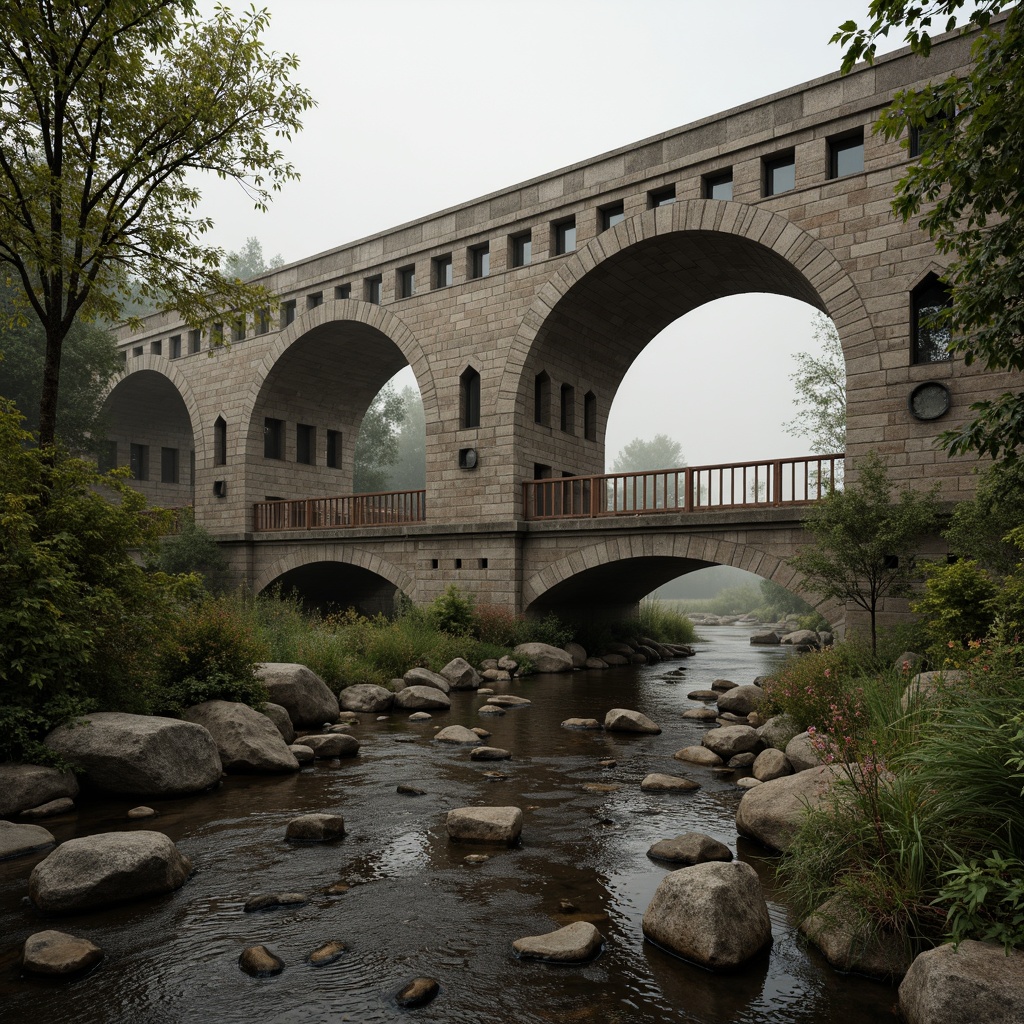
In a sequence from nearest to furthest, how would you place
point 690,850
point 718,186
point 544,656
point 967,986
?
point 967,986 < point 690,850 < point 718,186 < point 544,656

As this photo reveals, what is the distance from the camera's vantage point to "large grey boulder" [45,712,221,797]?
7203 millimetres

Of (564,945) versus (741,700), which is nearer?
(564,945)

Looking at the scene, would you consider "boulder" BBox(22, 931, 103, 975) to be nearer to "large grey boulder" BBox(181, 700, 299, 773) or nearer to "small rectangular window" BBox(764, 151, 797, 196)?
"large grey boulder" BBox(181, 700, 299, 773)

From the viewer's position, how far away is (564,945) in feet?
14.6

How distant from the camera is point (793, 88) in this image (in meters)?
15.3

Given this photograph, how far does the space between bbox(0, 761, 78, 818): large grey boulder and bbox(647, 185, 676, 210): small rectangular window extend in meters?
15.4

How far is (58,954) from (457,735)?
6350 millimetres

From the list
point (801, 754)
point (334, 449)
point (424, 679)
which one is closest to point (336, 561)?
point (334, 449)

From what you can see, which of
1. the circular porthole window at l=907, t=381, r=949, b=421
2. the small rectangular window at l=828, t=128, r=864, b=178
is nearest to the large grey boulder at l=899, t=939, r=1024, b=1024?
the circular porthole window at l=907, t=381, r=949, b=421

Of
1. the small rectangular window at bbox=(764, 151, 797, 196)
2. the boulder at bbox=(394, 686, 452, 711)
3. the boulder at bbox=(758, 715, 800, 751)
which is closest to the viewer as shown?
the boulder at bbox=(758, 715, 800, 751)

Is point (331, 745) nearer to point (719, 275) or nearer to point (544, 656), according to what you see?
point (544, 656)

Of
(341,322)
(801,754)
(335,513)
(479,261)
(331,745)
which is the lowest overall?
(331,745)

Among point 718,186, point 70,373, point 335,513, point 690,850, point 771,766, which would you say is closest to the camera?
point 690,850

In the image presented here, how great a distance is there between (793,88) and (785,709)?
1230 cm
